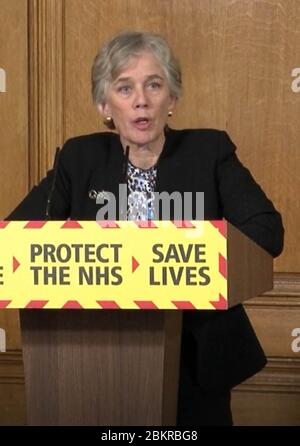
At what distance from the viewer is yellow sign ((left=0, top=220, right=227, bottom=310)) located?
129cm

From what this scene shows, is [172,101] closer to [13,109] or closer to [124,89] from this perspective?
[124,89]

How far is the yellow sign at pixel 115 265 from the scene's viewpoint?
4.24 feet

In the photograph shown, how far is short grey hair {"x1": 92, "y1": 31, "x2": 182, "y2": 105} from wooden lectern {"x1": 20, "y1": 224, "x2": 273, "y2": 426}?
0.56 metres

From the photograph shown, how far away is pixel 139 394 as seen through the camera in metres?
1.47

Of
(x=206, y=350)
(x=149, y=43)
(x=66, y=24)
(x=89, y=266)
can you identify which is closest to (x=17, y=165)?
(x=66, y=24)

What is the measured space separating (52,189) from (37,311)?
0.35 m

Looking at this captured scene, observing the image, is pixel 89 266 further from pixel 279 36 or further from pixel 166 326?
pixel 279 36

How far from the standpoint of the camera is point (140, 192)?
1825 millimetres

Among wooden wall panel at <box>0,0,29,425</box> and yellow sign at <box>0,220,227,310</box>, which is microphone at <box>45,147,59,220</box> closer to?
yellow sign at <box>0,220,227,310</box>

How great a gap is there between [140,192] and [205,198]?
14cm
